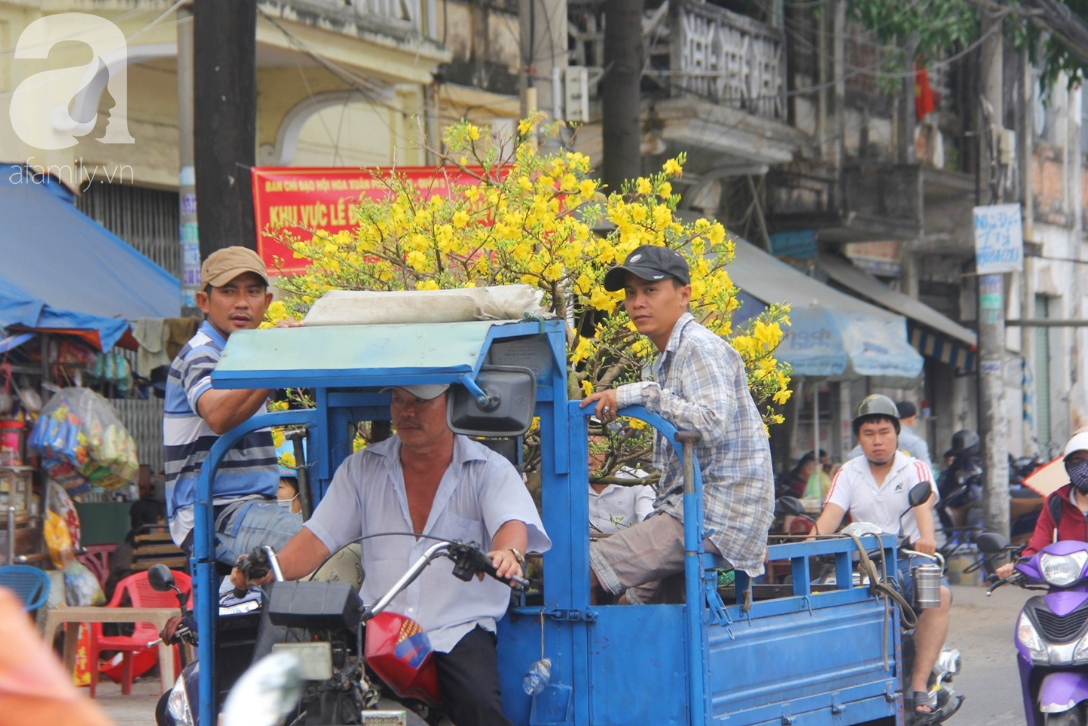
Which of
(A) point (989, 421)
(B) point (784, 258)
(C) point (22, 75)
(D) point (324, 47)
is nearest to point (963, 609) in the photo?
(A) point (989, 421)

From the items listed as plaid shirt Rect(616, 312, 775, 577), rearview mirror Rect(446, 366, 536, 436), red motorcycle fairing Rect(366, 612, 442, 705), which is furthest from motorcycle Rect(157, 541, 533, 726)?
plaid shirt Rect(616, 312, 775, 577)

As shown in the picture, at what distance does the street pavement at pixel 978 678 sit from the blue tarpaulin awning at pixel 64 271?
2173 millimetres

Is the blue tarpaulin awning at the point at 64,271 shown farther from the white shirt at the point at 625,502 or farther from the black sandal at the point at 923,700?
the black sandal at the point at 923,700

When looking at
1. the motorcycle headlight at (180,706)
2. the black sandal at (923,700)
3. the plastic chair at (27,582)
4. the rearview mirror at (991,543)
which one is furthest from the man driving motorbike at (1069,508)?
the plastic chair at (27,582)

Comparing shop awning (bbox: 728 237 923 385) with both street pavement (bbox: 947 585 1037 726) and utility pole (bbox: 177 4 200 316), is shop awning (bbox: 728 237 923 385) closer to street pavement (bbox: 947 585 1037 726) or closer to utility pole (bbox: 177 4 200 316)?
street pavement (bbox: 947 585 1037 726)

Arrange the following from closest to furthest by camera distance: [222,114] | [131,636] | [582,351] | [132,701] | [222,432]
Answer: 1. [222,432]
2. [582,351]
3. [222,114]
4. [132,701]
5. [131,636]

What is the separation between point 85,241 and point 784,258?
10107 millimetres

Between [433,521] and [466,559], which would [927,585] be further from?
[466,559]

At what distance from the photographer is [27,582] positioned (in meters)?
7.82

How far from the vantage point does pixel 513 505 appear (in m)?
4.27

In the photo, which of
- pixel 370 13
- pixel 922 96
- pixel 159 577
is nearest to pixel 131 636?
pixel 159 577

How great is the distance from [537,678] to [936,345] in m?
16.3

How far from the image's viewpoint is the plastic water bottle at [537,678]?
4270 millimetres

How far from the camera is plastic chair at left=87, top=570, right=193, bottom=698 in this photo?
8.33m
